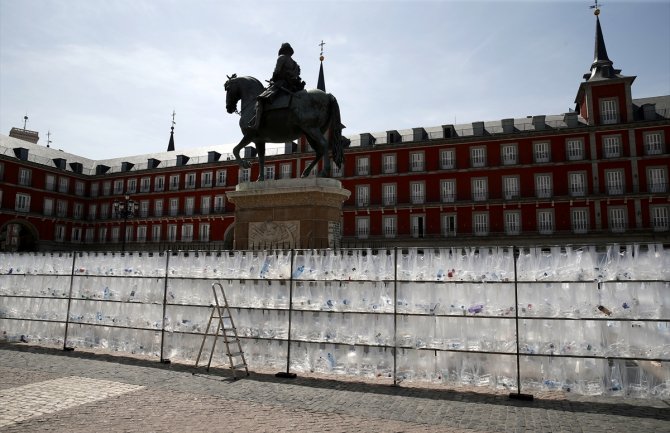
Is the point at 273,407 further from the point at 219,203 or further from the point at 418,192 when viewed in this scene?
the point at 219,203

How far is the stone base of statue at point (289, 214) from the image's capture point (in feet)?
31.1

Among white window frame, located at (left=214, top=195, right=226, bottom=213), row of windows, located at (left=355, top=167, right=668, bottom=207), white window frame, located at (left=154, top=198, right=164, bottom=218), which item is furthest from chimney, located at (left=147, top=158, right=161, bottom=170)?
row of windows, located at (left=355, top=167, right=668, bottom=207)

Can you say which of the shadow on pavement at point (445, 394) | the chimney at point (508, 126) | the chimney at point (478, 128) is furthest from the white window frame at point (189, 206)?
the shadow on pavement at point (445, 394)

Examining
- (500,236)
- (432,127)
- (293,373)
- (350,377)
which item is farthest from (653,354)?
(432,127)

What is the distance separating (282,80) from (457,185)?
1238 inches

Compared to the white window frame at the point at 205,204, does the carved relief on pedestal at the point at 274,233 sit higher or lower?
lower

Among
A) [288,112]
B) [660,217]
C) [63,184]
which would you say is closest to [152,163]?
[63,184]

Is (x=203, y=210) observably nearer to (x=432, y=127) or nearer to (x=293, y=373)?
(x=432, y=127)

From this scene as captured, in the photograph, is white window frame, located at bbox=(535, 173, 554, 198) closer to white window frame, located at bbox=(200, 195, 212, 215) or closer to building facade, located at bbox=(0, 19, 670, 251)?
building facade, located at bbox=(0, 19, 670, 251)

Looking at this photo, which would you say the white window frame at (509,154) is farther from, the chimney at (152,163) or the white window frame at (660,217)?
the chimney at (152,163)

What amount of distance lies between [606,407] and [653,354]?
886 millimetres

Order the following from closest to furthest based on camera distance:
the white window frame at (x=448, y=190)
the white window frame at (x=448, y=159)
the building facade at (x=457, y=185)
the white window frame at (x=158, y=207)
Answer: the building facade at (x=457, y=185) → the white window frame at (x=448, y=190) → the white window frame at (x=448, y=159) → the white window frame at (x=158, y=207)

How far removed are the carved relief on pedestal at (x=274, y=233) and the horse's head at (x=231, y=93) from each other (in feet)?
9.82

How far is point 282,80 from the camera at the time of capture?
1035cm
